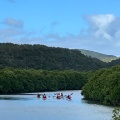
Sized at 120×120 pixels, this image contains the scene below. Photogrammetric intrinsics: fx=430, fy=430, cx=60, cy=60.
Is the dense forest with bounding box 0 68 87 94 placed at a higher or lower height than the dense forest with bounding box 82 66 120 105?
higher

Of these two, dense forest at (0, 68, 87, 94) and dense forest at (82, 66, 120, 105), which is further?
dense forest at (0, 68, 87, 94)

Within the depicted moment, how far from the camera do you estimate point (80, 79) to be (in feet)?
586

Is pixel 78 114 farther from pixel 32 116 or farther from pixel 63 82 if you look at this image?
pixel 63 82

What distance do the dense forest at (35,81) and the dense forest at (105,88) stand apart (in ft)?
118

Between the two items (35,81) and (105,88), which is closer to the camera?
(105,88)

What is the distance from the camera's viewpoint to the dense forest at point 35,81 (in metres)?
132

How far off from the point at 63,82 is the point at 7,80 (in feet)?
152

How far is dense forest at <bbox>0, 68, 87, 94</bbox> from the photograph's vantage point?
13225 cm

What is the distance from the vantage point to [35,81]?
150 m

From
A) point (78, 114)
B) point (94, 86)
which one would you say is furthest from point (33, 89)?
point (78, 114)

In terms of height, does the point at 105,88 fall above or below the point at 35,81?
below

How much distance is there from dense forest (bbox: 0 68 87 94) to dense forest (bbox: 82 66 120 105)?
3602 cm

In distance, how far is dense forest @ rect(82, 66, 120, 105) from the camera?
78.0 metres

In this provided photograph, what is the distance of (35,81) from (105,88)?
224 ft
